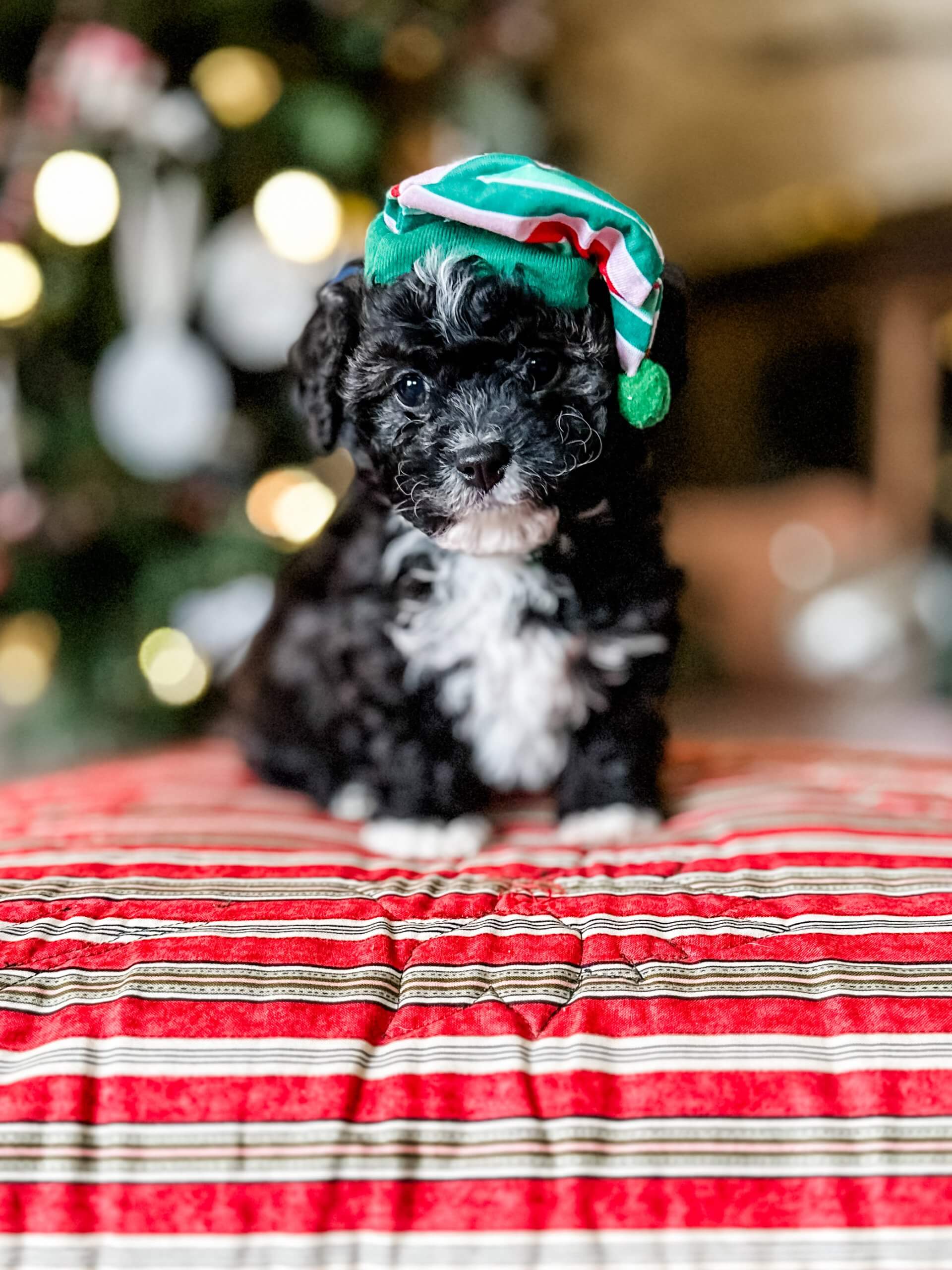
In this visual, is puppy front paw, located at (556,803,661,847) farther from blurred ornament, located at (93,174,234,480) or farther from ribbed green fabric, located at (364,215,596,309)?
blurred ornament, located at (93,174,234,480)

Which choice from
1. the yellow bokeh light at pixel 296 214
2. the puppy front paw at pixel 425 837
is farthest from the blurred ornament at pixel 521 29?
the puppy front paw at pixel 425 837

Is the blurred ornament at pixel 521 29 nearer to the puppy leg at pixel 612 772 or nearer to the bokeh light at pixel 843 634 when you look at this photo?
the bokeh light at pixel 843 634

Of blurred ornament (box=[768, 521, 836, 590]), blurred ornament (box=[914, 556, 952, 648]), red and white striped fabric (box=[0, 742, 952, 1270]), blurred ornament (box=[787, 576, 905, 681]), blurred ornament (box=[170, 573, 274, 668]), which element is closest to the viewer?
red and white striped fabric (box=[0, 742, 952, 1270])

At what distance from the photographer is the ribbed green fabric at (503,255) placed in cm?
109

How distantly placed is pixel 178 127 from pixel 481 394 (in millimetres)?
1948

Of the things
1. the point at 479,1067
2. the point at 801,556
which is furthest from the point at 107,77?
the point at 801,556

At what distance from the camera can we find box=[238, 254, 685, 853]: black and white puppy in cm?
111

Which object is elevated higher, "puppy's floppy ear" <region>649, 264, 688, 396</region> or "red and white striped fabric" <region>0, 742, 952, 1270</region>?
"puppy's floppy ear" <region>649, 264, 688, 396</region>

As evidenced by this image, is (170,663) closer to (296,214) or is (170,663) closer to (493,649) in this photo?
(296,214)

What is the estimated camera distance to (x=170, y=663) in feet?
9.32

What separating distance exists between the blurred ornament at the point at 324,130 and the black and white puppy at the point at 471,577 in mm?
1577

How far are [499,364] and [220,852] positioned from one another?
0.68m

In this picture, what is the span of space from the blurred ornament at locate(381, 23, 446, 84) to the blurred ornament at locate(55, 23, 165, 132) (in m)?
0.71

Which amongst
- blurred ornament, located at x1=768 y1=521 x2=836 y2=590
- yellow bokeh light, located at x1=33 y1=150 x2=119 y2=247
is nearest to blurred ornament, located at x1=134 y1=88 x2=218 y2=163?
yellow bokeh light, located at x1=33 y1=150 x2=119 y2=247
